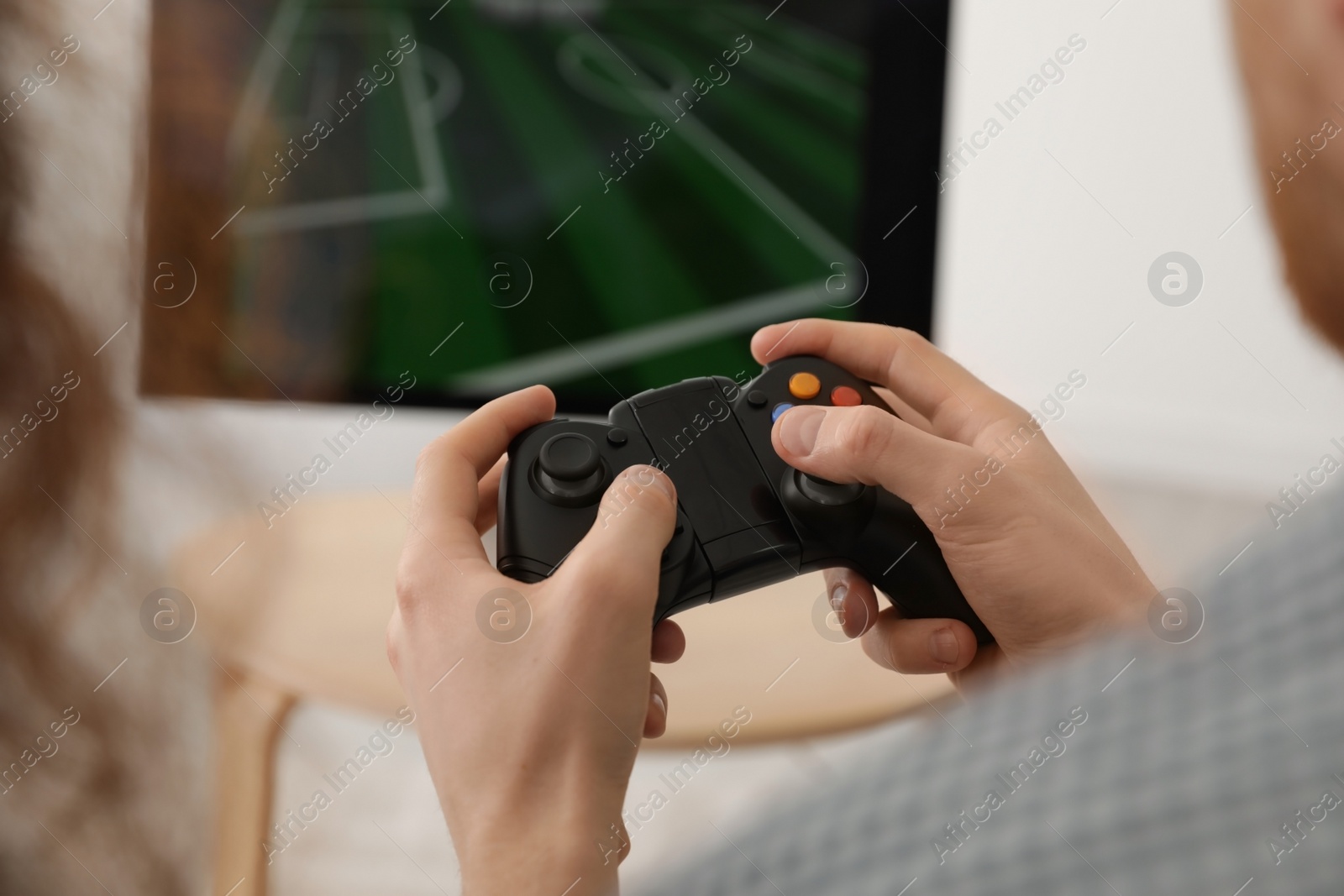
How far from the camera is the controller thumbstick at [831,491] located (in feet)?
1.90

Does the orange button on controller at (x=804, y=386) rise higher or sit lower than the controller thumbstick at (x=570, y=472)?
higher

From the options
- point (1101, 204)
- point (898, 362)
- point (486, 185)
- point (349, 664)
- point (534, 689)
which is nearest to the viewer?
point (534, 689)

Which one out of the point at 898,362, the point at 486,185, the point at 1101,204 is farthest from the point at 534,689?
the point at 1101,204

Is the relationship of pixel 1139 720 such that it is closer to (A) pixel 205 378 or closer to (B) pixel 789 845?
(B) pixel 789 845

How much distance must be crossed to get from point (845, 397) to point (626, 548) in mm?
213

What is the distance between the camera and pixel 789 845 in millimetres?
215

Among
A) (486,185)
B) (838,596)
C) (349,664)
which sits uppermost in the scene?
(838,596)

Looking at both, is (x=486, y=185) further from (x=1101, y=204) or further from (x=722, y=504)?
(x=1101, y=204)

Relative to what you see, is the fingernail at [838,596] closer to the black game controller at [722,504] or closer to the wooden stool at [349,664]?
the black game controller at [722,504]

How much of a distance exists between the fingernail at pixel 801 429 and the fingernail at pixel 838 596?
0.47ft

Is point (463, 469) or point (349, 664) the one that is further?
point (349, 664)

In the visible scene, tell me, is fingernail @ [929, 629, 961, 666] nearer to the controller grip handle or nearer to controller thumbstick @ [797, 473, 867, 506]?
the controller grip handle

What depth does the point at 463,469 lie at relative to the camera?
0.57 meters

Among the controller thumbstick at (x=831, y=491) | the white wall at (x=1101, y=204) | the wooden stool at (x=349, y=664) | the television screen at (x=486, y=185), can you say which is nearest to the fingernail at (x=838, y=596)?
the controller thumbstick at (x=831, y=491)
